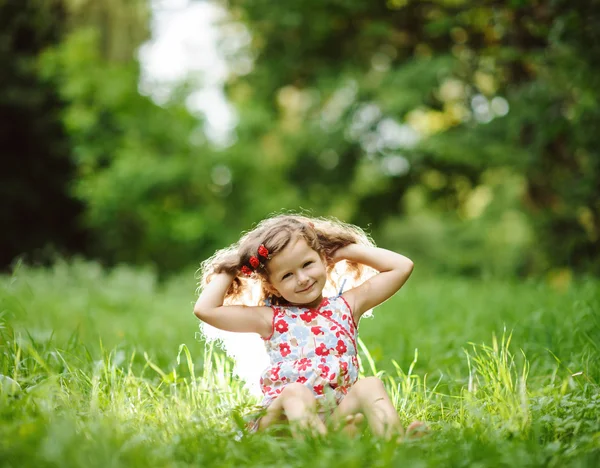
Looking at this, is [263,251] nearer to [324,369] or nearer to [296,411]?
[324,369]

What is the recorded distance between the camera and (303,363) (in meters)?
2.62

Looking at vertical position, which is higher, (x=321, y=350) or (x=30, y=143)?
(x=30, y=143)

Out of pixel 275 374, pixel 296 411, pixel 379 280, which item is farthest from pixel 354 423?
pixel 379 280

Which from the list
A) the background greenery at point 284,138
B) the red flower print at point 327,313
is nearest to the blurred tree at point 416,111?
the background greenery at point 284,138

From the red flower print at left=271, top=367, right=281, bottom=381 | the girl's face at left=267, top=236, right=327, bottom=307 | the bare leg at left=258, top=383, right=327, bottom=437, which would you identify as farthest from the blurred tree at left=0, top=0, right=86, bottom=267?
the bare leg at left=258, top=383, right=327, bottom=437

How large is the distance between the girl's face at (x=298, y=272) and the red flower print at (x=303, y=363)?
24cm

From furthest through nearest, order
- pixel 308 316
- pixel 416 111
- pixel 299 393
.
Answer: pixel 416 111 < pixel 308 316 < pixel 299 393

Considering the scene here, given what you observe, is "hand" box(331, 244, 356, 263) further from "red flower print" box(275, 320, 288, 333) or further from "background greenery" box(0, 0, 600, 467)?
"background greenery" box(0, 0, 600, 467)

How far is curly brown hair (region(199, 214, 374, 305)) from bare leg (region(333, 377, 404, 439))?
589 mm

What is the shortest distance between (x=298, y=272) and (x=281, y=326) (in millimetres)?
251

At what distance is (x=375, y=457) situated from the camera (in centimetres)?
196

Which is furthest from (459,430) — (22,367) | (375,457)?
(22,367)

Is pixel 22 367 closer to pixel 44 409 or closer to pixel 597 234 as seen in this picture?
pixel 44 409

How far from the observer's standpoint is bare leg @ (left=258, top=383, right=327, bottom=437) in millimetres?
2199
